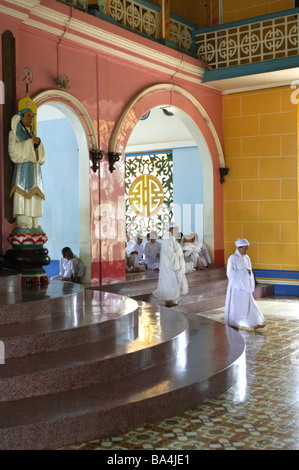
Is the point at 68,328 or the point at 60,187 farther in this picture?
the point at 60,187

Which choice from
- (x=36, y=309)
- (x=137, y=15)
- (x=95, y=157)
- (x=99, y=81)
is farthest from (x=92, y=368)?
(x=137, y=15)

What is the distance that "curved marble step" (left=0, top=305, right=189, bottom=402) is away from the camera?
3.85 meters

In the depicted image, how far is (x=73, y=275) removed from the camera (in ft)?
27.3

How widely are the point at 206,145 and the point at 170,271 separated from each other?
3504mm

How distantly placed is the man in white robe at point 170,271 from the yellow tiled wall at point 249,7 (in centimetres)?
530

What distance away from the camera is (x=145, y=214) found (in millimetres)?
13508

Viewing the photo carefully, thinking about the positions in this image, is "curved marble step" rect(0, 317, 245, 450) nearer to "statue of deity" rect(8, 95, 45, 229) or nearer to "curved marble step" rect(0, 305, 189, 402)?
"curved marble step" rect(0, 305, 189, 402)

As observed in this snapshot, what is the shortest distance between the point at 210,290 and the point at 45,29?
509cm

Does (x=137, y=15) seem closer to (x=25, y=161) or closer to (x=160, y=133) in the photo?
(x=160, y=133)

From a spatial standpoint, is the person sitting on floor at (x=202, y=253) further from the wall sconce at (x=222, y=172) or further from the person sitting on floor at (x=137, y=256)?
the wall sconce at (x=222, y=172)

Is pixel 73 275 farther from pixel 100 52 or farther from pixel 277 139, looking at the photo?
pixel 277 139

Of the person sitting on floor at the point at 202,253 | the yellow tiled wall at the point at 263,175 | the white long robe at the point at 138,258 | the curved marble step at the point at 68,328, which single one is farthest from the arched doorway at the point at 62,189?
the curved marble step at the point at 68,328

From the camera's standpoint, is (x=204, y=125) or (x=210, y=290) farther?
(x=204, y=125)
